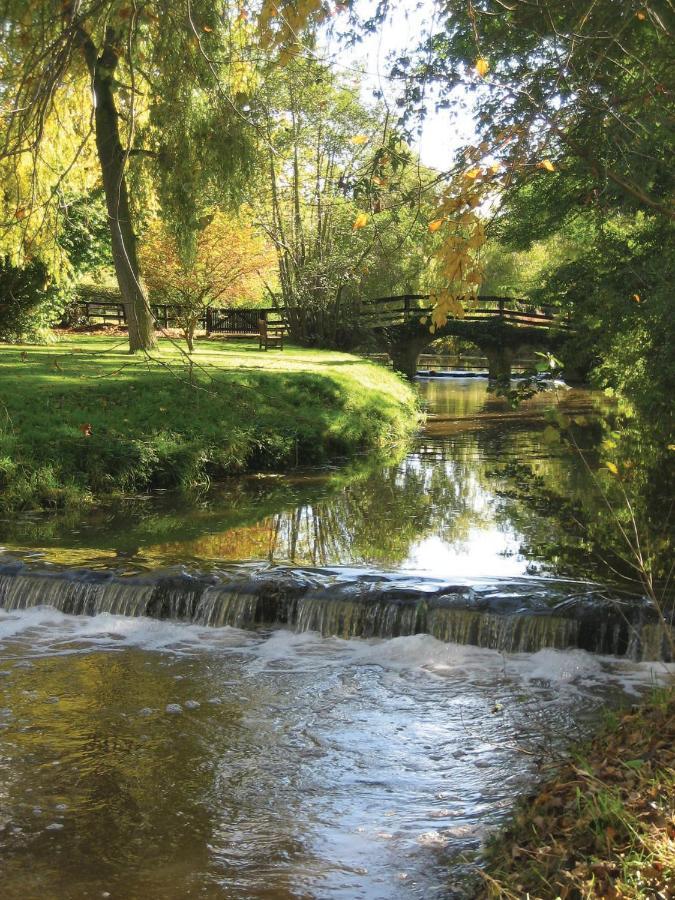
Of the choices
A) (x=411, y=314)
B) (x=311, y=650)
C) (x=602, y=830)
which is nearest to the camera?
(x=602, y=830)

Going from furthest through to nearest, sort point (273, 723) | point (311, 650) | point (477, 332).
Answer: point (477, 332) < point (311, 650) < point (273, 723)

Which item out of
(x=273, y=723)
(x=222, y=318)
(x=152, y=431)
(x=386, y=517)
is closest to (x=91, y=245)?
(x=222, y=318)

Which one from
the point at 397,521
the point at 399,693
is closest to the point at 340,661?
the point at 399,693

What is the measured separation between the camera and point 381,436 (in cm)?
2098

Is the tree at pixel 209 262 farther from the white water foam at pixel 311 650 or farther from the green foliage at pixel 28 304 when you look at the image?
the white water foam at pixel 311 650

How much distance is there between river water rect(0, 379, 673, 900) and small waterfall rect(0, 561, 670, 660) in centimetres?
10

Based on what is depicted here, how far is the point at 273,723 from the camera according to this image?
22.7ft

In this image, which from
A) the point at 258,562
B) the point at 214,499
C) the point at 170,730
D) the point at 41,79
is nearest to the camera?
the point at 41,79

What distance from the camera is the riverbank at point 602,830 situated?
12.2ft

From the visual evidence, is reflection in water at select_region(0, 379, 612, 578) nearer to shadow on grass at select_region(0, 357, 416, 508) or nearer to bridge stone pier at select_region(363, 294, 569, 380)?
shadow on grass at select_region(0, 357, 416, 508)

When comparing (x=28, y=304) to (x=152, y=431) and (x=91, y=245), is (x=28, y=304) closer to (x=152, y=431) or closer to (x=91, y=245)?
(x=91, y=245)

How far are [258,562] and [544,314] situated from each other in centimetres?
3025

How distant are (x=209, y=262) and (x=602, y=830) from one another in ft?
90.5

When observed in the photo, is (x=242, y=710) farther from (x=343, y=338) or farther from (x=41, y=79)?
(x=343, y=338)
